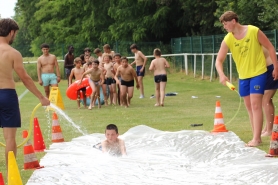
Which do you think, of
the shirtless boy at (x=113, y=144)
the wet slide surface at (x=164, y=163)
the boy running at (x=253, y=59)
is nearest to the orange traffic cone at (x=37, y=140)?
the wet slide surface at (x=164, y=163)

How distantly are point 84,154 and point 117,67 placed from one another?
37.2 ft

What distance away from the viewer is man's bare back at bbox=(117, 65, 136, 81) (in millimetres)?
21141

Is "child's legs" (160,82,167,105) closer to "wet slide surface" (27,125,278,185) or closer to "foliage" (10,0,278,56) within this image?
"wet slide surface" (27,125,278,185)

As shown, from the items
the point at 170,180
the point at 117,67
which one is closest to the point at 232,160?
the point at 170,180

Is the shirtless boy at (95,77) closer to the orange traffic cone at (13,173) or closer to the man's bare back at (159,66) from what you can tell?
the man's bare back at (159,66)

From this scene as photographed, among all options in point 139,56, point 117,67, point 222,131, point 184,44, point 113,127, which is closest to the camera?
point 113,127

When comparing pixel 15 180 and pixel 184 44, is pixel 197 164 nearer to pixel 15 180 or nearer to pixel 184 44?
pixel 15 180

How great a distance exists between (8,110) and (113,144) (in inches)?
90.7

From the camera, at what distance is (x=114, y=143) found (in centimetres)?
1079

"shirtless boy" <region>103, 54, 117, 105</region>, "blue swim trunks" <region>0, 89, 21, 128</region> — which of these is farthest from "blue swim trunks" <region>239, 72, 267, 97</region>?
"shirtless boy" <region>103, 54, 117, 105</region>

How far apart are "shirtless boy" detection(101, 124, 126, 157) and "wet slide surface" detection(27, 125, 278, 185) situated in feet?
0.50

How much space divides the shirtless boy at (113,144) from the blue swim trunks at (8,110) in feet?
6.67

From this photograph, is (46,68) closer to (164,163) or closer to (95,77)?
(95,77)

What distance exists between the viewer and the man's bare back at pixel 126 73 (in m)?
21.1
